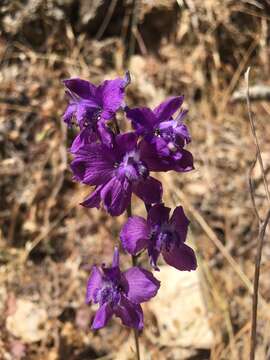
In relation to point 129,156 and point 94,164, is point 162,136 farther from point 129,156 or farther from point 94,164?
point 94,164

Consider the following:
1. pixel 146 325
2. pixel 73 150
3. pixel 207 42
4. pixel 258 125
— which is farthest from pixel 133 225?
pixel 207 42

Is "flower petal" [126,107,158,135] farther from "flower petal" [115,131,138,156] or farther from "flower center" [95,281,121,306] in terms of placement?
"flower center" [95,281,121,306]

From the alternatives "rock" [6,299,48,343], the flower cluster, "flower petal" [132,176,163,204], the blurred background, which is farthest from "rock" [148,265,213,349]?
"flower petal" [132,176,163,204]

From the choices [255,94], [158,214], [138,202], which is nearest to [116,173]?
[158,214]

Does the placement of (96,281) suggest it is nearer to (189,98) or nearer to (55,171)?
(55,171)

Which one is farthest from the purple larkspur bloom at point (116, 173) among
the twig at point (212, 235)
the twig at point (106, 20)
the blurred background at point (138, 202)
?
the twig at point (106, 20)

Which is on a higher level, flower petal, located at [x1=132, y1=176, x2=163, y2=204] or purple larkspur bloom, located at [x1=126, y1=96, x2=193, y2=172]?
purple larkspur bloom, located at [x1=126, y1=96, x2=193, y2=172]
